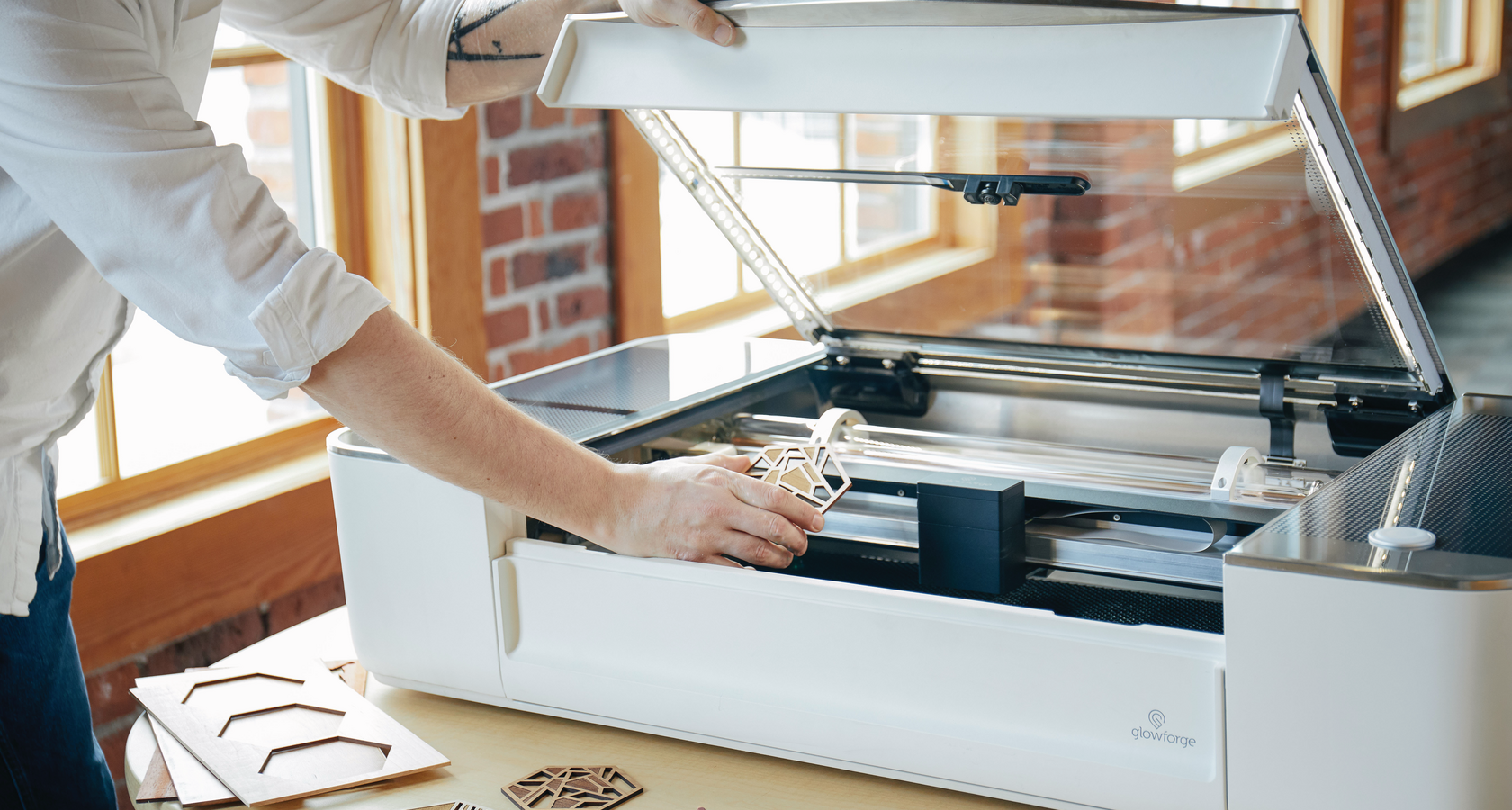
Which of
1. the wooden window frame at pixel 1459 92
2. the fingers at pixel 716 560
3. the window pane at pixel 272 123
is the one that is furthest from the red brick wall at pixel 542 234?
the wooden window frame at pixel 1459 92

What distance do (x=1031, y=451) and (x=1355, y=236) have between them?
0.33 metres

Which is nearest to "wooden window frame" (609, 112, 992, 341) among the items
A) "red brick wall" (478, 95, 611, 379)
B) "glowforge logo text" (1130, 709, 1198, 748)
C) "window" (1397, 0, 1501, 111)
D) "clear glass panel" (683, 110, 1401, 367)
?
"red brick wall" (478, 95, 611, 379)

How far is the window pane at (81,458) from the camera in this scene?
160 cm

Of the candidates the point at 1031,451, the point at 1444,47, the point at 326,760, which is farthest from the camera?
the point at 1444,47

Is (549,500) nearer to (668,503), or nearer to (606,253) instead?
(668,503)

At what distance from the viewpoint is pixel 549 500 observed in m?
0.96

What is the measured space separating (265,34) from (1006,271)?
0.74 meters

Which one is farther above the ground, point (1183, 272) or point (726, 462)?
A: point (1183, 272)

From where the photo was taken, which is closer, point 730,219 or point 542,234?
point 730,219

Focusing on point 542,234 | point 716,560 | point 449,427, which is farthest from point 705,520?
point 542,234

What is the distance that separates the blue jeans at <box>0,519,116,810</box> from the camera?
1.10 m

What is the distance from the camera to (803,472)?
105cm

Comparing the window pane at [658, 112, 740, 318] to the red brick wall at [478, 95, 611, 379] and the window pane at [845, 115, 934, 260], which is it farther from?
the window pane at [845, 115, 934, 260]

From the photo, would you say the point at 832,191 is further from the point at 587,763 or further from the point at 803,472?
the point at 587,763
